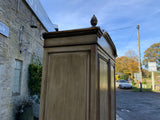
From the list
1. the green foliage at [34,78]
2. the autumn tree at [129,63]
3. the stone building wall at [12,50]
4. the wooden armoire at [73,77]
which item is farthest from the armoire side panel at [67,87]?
the autumn tree at [129,63]

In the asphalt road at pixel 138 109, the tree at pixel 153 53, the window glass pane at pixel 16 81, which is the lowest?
the asphalt road at pixel 138 109

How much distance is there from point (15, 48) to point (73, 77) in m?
3.81

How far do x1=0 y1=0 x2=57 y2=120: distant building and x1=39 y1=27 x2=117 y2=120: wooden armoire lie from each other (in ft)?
9.85

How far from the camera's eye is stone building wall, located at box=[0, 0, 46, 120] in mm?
3792

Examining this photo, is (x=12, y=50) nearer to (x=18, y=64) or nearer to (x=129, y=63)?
(x=18, y=64)

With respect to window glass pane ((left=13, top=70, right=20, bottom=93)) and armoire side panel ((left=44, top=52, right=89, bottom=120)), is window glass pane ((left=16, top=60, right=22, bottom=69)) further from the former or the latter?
armoire side panel ((left=44, top=52, right=89, bottom=120))

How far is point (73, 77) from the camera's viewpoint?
1.37 m

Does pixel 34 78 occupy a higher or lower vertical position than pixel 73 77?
lower

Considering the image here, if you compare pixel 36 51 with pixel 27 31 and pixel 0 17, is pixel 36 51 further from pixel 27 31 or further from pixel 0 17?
pixel 0 17

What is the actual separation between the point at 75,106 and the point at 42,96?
42cm

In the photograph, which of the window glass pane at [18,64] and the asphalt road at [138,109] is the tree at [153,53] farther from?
the window glass pane at [18,64]

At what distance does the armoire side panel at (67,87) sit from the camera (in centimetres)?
131

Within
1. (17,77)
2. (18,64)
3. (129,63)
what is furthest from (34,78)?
(129,63)

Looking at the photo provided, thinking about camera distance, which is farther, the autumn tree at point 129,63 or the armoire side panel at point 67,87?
the autumn tree at point 129,63
